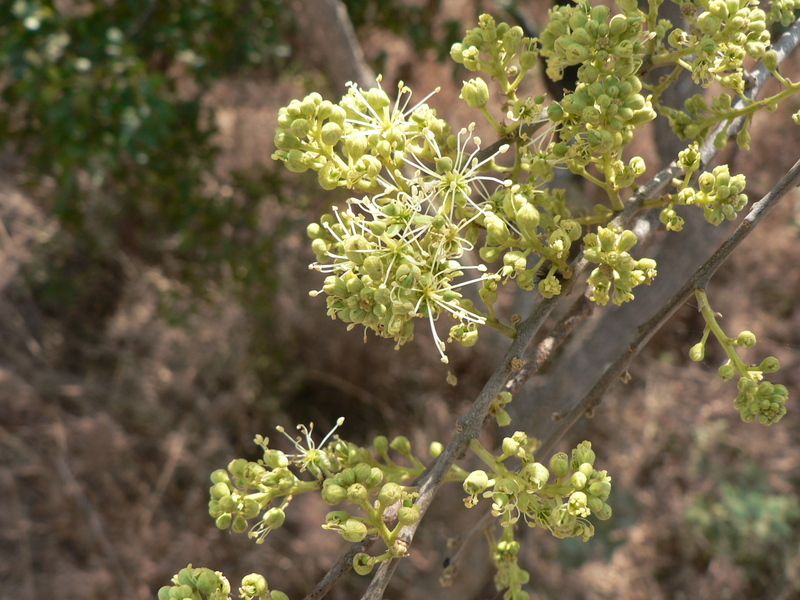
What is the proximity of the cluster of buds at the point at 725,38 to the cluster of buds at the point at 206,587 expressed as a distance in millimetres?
992

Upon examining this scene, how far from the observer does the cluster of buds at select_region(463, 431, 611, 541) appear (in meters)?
0.91

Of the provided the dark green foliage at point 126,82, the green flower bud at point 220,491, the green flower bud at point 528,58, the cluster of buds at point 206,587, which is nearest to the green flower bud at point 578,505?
the cluster of buds at point 206,587

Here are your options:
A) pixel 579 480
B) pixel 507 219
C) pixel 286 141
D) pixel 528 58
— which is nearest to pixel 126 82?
pixel 286 141

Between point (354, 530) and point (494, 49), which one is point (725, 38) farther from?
point (354, 530)

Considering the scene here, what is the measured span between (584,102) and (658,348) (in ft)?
11.9

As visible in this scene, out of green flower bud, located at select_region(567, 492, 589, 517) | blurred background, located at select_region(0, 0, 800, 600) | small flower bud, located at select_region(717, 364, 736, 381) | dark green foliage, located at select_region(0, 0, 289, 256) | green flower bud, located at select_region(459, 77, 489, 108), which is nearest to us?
green flower bud, located at select_region(567, 492, 589, 517)

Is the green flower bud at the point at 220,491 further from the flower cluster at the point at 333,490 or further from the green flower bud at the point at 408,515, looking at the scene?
the green flower bud at the point at 408,515

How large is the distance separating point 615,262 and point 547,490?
34cm

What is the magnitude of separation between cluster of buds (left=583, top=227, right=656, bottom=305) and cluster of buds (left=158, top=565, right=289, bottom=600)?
2.12 feet

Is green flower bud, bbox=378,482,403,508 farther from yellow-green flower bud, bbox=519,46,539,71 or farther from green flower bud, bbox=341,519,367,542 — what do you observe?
yellow-green flower bud, bbox=519,46,539,71

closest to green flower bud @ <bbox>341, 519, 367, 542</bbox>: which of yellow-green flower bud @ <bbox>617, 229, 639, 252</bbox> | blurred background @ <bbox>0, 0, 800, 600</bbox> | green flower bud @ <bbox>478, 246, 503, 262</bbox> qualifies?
green flower bud @ <bbox>478, 246, 503, 262</bbox>

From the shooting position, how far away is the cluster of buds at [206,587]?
952 mm

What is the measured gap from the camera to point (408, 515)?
0.90m

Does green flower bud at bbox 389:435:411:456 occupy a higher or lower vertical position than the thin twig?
lower
